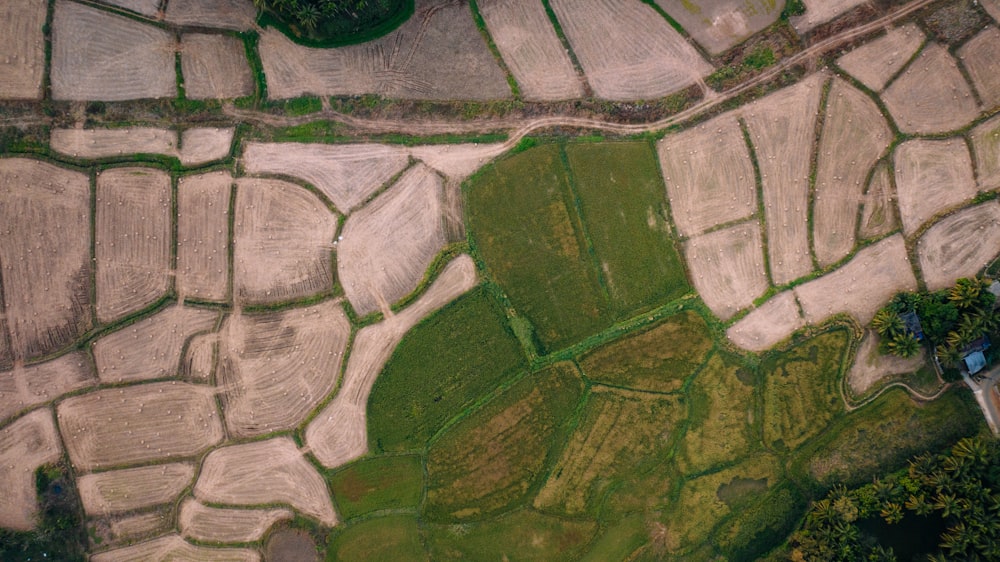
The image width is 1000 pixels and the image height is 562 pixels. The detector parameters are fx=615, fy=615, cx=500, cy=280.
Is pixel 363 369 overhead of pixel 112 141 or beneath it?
beneath

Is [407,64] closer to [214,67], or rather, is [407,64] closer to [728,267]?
[214,67]

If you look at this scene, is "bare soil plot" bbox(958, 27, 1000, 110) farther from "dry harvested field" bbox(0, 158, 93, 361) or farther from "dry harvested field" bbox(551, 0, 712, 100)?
"dry harvested field" bbox(0, 158, 93, 361)

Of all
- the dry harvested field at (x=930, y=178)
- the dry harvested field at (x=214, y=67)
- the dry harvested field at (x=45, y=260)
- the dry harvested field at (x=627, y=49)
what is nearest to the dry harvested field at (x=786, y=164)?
the dry harvested field at (x=627, y=49)

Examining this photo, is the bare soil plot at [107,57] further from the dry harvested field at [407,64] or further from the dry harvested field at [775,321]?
the dry harvested field at [775,321]

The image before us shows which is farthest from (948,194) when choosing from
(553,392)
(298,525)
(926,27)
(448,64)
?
(298,525)

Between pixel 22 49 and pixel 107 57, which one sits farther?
pixel 107 57

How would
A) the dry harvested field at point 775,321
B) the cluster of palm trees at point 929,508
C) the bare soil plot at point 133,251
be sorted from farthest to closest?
the bare soil plot at point 133,251 < the dry harvested field at point 775,321 < the cluster of palm trees at point 929,508

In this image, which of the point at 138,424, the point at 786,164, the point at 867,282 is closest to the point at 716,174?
the point at 786,164
